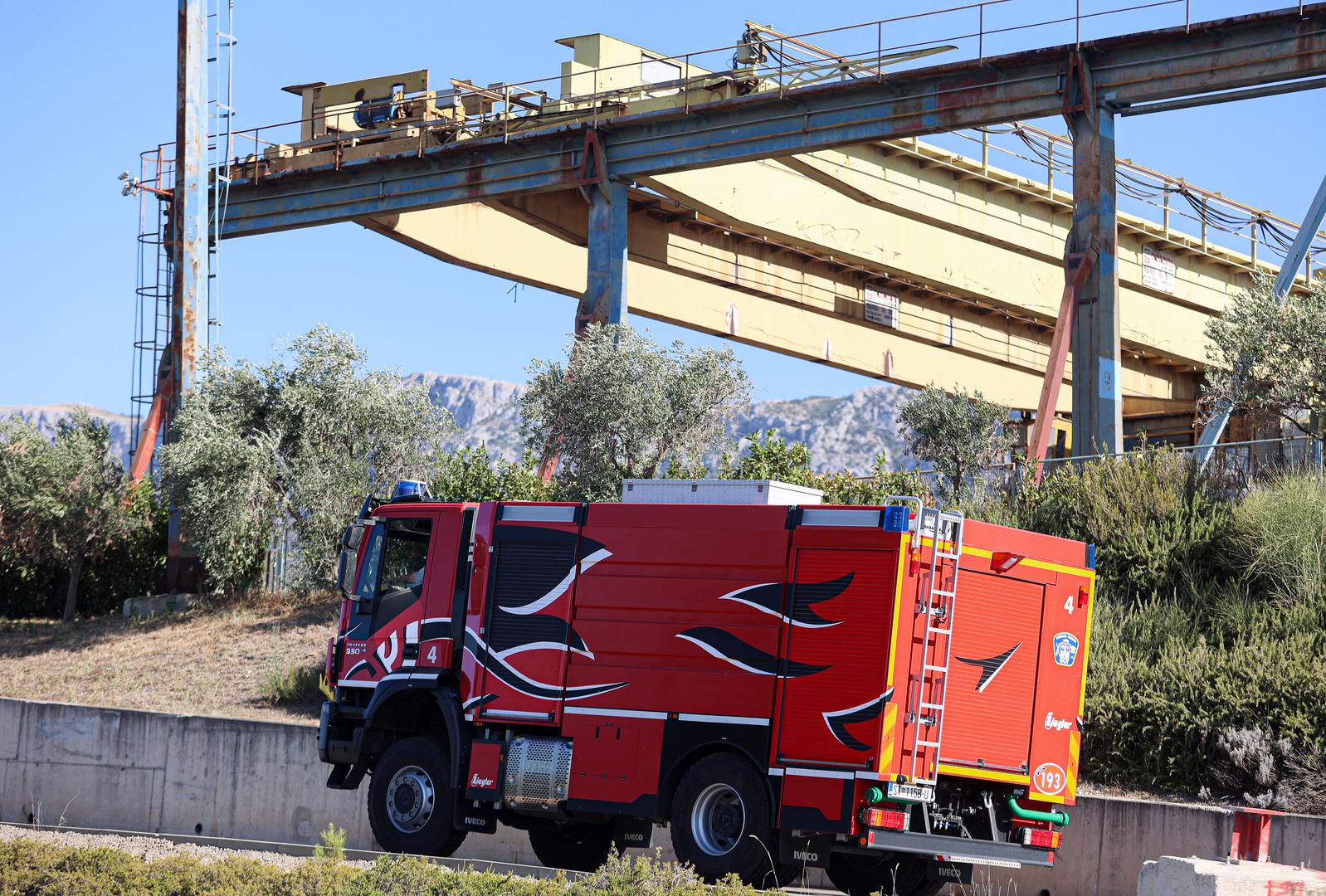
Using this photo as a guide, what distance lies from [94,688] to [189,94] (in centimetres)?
1317

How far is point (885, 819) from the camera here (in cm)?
1116

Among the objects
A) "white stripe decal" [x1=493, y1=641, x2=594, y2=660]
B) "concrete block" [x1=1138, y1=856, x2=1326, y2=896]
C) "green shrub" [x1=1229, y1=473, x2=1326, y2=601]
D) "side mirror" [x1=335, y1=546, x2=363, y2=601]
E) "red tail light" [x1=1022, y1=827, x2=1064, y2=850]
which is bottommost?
"red tail light" [x1=1022, y1=827, x2=1064, y2=850]

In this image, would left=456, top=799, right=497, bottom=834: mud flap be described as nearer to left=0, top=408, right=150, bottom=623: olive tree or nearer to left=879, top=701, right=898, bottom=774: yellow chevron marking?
left=879, top=701, right=898, bottom=774: yellow chevron marking

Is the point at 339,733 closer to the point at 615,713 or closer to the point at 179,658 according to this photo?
the point at 615,713

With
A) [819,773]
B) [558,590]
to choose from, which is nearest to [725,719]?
[819,773]

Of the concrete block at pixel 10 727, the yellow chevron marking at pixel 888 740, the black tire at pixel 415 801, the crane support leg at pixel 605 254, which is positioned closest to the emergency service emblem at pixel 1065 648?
the yellow chevron marking at pixel 888 740

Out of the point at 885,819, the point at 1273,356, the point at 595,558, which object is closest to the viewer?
the point at 885,819

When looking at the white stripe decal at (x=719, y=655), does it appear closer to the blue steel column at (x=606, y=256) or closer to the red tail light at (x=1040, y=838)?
the red tail light at (x=1040, y=838)

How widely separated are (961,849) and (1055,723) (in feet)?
5.00

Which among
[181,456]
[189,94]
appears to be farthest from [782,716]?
[189,94]

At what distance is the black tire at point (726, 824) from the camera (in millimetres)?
11602

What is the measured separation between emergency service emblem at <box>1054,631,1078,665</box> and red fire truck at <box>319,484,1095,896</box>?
0.02 metres

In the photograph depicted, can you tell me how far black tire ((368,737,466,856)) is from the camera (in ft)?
45.2

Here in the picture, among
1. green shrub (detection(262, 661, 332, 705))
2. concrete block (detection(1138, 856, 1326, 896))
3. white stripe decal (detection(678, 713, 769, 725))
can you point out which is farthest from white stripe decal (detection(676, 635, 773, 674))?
green shrub (detection(262, 661, 332, 705))
